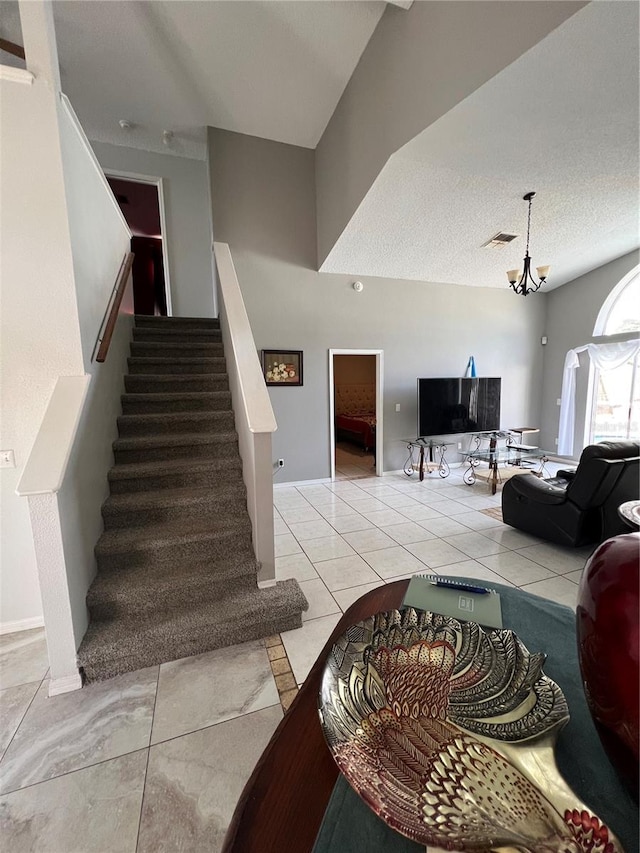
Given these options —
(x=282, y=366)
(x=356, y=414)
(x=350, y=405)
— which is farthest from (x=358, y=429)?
(x=282, y=366)

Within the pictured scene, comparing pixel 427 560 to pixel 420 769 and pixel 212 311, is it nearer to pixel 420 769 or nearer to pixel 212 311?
pixel 420 769

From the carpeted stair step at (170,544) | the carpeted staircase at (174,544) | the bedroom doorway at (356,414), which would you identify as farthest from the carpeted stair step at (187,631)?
the bedroom doorway at (356,414)

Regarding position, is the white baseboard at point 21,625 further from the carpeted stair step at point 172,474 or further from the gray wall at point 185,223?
the gray wall at point 185,223

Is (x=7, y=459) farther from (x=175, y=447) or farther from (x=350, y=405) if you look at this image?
(x=350, y=405)

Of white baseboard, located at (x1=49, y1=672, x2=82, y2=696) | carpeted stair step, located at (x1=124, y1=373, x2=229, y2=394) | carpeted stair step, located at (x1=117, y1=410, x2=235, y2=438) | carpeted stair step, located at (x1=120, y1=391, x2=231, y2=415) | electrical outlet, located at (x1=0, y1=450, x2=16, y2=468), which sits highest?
carpeted stair step, located at (x1=124, y1=373, x2=229, y2=394)

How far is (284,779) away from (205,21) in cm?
487

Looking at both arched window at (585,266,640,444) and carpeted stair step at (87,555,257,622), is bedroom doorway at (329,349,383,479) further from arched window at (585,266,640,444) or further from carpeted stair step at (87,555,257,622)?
arched window at (585,266,640,444)

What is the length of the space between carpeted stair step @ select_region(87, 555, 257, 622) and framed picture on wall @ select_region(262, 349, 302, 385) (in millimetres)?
2913

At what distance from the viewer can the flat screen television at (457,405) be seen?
5.47 m

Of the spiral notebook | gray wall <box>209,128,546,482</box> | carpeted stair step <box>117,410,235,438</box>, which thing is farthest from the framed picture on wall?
the spiral notebook

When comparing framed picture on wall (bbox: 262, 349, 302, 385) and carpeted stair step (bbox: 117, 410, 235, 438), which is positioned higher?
framed picture on wall (bbox: 262, 349, 302, 385)

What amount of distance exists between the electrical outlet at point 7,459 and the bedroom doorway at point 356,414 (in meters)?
3.63

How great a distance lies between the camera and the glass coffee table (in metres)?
4.80

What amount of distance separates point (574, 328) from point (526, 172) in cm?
400
